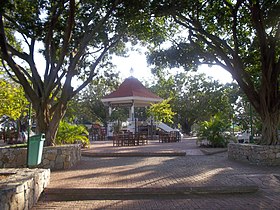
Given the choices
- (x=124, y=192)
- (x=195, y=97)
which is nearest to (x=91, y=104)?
(x=195, y=97)

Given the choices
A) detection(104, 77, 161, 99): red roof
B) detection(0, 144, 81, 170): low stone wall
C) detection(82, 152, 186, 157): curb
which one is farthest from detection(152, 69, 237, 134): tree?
detection(0, 144, 81, 170): low stone wall

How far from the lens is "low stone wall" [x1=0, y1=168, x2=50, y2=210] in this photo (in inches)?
182

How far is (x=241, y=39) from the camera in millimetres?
13156

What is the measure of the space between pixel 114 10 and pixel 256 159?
7681 mm

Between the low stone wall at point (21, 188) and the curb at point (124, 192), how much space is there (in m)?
0.42

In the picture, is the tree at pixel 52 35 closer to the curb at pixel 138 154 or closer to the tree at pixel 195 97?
the curb at pixel 138 154

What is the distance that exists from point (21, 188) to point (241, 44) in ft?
37.0

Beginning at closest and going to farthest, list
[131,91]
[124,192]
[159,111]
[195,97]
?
[124,192] < [131,91] < [159,111] < [195,97]

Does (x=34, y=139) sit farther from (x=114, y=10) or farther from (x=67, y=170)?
(x=114, y=10)

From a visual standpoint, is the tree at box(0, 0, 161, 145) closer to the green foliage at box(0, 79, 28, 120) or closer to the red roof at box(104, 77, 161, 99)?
the green foliage at box(0, 79, 28, 120)

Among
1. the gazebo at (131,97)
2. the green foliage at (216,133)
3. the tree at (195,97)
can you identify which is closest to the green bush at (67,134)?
the green foliage at (216,133)

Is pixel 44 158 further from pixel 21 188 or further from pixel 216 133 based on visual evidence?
pixel 216 133

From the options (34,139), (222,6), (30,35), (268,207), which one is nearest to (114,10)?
(30,35)

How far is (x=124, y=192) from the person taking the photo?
6707 mm
